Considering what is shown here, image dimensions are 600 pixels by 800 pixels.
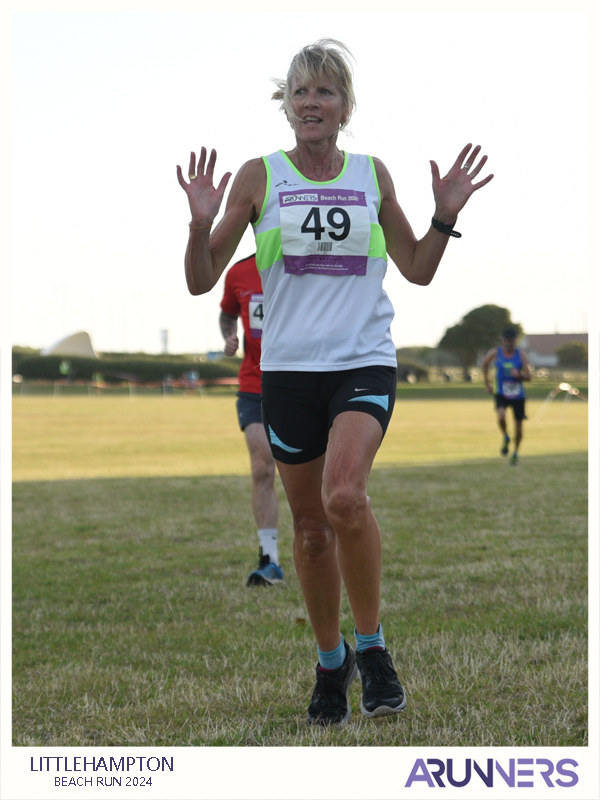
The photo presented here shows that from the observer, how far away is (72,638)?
451cm

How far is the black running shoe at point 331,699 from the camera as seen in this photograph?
125 inches

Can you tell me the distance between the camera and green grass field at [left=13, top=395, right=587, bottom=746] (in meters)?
3.23

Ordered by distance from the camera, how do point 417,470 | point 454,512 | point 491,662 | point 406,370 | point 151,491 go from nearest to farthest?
point 491,662, point 454,512, point 151,491, point 417,470, point 406,370

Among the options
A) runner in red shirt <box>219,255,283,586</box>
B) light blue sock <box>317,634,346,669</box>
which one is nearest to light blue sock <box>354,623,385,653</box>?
light blue sock <box>317,634,346,669</box>

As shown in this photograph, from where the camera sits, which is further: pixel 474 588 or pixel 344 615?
pixel 474 588

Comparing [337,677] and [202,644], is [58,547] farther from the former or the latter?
[337,677]

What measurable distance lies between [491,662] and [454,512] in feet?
15.9

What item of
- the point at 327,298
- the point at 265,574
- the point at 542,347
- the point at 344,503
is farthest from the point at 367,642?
the point at 542,347

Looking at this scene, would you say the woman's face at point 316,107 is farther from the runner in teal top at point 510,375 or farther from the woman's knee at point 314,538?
the runner in teal top at point 510,375

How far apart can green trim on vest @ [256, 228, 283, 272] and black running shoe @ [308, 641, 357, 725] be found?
1.52 metres

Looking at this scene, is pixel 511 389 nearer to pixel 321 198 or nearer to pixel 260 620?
pixel 260 620

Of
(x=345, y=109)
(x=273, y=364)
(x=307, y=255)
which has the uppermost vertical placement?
(x=345, y=109)

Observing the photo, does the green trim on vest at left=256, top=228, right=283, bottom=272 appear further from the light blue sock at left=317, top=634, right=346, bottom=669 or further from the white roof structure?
the white roof structure

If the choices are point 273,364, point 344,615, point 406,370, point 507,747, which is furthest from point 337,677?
point 406,370
